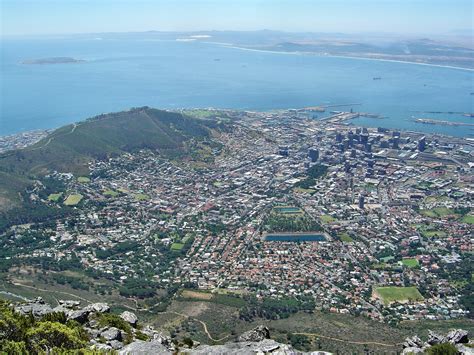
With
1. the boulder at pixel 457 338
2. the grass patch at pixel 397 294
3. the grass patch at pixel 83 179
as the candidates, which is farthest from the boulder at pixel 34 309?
the grass patch at pixel 83 179

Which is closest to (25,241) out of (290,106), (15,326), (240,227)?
(240,227)

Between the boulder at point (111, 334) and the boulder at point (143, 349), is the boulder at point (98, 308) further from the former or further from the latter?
the boulder at point (143, 349)

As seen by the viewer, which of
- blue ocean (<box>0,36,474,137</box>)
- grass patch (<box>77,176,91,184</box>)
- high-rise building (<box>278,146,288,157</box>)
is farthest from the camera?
blue ocean (<box>0,36,474,137</box>)

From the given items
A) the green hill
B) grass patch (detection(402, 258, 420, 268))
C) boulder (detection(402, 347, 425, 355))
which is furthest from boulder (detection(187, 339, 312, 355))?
the green hill

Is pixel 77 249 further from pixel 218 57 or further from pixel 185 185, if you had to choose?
pixel 218 57

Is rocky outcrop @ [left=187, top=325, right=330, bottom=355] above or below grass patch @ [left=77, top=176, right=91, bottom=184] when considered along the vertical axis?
above

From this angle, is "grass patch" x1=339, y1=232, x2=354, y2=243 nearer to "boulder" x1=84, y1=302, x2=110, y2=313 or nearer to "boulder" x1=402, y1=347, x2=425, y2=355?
"boulder" x1=402, y1=347, x2=425, y2=355
